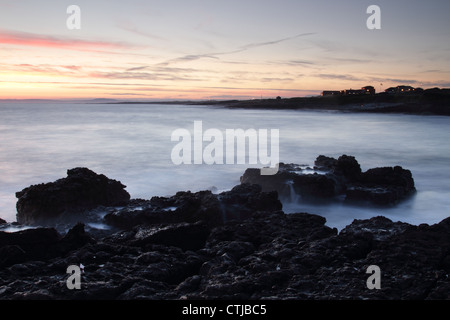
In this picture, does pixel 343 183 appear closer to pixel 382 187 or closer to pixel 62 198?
pixel 382 187

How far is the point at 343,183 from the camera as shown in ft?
31.4

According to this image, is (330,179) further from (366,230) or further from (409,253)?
(409,253)

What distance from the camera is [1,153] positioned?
19.0 metres

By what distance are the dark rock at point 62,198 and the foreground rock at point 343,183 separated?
13.2 ft

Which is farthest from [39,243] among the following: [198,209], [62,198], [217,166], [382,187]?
[217,166]

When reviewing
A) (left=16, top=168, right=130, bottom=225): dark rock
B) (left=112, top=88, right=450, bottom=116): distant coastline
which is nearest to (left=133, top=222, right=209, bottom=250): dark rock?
(left=16, top=168, right=130, bottom=225): dark rock

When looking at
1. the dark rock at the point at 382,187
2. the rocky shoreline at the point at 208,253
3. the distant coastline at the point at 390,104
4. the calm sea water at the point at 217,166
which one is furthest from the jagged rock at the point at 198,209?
the distant coastline at the point at 390,104

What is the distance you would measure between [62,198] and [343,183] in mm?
6345

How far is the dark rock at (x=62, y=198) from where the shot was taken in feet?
23.1

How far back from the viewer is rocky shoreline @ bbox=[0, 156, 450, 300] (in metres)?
3.99

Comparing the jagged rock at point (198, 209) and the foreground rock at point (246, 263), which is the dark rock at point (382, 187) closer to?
the jagged rock at point (198, 209)

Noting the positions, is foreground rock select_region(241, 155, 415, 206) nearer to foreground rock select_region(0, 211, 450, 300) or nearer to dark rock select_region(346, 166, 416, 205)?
dark rock select_region(346, 166, 416, 205)
